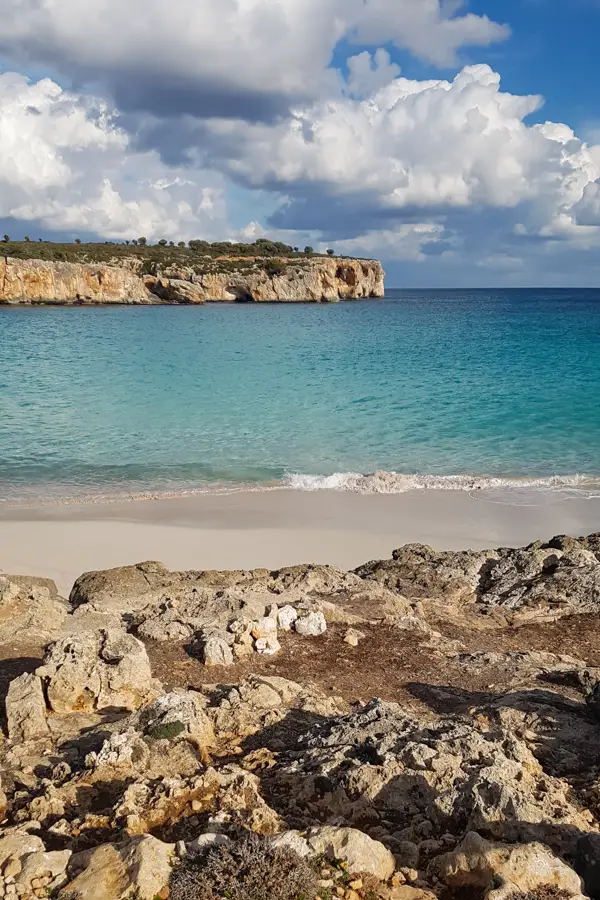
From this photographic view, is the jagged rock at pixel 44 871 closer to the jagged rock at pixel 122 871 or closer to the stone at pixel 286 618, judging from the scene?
the jagged rock at pixel 122 871

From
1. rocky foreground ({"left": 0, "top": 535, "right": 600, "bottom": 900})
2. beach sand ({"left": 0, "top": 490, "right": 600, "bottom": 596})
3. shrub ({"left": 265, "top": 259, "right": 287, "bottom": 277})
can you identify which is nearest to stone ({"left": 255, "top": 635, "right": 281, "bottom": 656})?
rocky foreground ({"left": 0, "top": 535, "right": 600, "bottom": 900})

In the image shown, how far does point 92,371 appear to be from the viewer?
37.3 meters

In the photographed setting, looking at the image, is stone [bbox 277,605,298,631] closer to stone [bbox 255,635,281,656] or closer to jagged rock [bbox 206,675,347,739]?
stone [bbox 255,635,281,656]

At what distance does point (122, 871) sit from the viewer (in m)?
3.45

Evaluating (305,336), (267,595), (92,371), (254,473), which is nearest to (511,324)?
(305,336)

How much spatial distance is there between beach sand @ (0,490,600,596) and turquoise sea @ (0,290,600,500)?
1.55m

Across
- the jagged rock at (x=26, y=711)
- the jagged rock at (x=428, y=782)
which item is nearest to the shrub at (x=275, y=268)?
the jagged rock at (x=26, y=711)

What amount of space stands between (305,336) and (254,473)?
43.1 m

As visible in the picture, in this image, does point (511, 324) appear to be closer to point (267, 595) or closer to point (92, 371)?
point (92, 371)

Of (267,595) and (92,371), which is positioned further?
(92,371)

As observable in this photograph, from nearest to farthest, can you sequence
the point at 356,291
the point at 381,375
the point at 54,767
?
the point at 54,767, the point at 381,375, the point at 356,291

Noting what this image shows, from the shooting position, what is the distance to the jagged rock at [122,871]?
3.34 metres

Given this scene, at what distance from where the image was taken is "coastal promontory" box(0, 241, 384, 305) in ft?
294

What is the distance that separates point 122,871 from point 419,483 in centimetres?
1536
